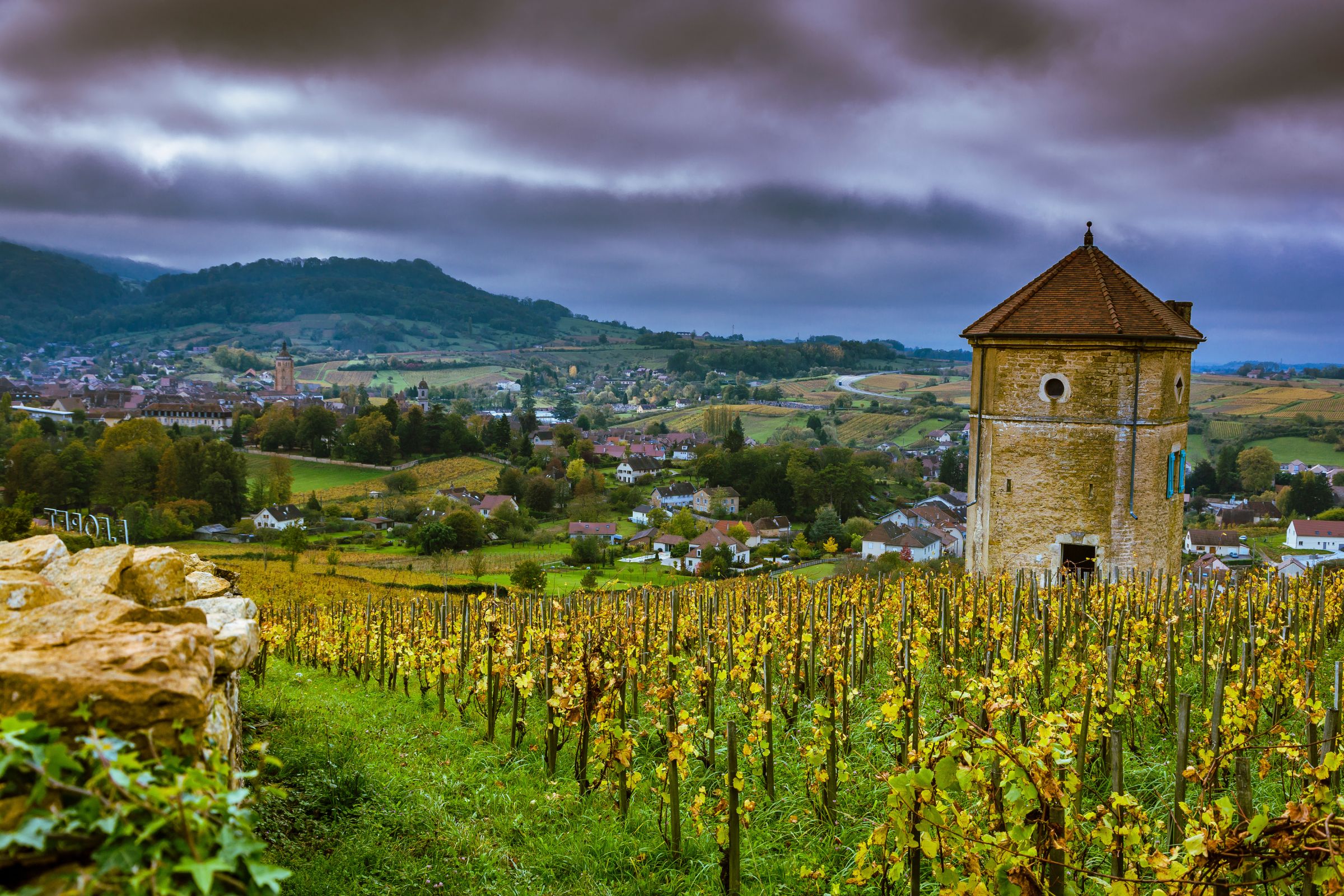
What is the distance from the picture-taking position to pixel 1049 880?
3664 millimetres

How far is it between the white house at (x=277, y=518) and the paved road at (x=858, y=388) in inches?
3772

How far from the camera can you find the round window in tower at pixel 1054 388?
14961mm

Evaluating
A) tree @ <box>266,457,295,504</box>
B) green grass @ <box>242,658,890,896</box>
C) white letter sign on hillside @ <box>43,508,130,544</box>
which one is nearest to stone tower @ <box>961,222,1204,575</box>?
green grass @ <box>242,658,890,896</box>

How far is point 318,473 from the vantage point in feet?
284

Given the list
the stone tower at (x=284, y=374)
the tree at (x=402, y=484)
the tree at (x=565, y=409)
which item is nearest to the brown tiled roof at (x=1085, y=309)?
the tree at (x=402, y=484)

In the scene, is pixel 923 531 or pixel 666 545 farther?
pixel 923 531

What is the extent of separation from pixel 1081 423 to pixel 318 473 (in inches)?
3291

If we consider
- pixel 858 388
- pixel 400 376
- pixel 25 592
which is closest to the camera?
pixel 25 592

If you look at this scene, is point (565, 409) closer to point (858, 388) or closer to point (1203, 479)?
point (858, 388)

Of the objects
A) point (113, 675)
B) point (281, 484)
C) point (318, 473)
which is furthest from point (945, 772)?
point (318, 473)

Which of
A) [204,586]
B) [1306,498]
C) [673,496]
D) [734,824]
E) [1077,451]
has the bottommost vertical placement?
[673,496]

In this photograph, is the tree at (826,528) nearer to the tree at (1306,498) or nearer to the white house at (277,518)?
the tree at (1306,498)

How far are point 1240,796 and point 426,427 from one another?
98193 mm

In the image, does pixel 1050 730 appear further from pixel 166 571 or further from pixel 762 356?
pixel 762 356
